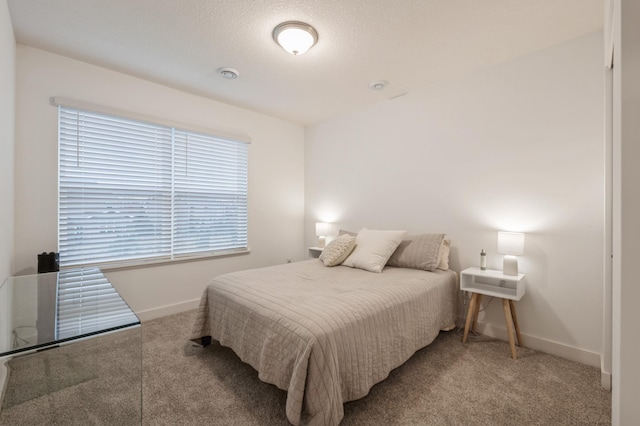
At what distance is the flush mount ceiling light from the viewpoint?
2.09 metres

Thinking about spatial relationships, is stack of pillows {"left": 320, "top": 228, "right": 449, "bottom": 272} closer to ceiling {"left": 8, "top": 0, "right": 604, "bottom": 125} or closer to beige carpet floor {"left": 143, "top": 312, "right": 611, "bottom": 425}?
beige carpet floor {"left": 143, "top": 312, "right": 611, "bottom": 425}

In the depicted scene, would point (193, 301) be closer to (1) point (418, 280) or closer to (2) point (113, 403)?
(2) point (113, 403)

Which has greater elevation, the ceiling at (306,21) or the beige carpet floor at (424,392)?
the ceiling at (306,21)

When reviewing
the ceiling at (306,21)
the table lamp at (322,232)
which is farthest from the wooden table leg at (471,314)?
the ceiling at (306,21)

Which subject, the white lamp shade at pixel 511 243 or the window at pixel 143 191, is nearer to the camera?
the white lamp shade at pixel 511 243

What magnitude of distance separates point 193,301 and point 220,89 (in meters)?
2.51

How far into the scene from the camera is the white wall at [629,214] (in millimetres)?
810

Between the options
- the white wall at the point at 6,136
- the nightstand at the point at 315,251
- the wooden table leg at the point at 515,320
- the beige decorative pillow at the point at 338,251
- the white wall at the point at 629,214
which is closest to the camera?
the white wall at the point at 629,214

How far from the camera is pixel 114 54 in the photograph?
2.51m

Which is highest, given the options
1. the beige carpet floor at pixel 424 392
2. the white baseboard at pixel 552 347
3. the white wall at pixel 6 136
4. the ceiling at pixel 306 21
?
the ceiling at pixel 306 21

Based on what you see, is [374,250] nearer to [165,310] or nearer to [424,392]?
[424,392]

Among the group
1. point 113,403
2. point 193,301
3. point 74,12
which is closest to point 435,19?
point 74,12

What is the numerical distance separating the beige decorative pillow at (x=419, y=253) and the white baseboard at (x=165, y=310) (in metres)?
2.37

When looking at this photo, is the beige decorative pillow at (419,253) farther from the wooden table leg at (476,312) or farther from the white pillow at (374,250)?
the wooden table leg at (476,312)
